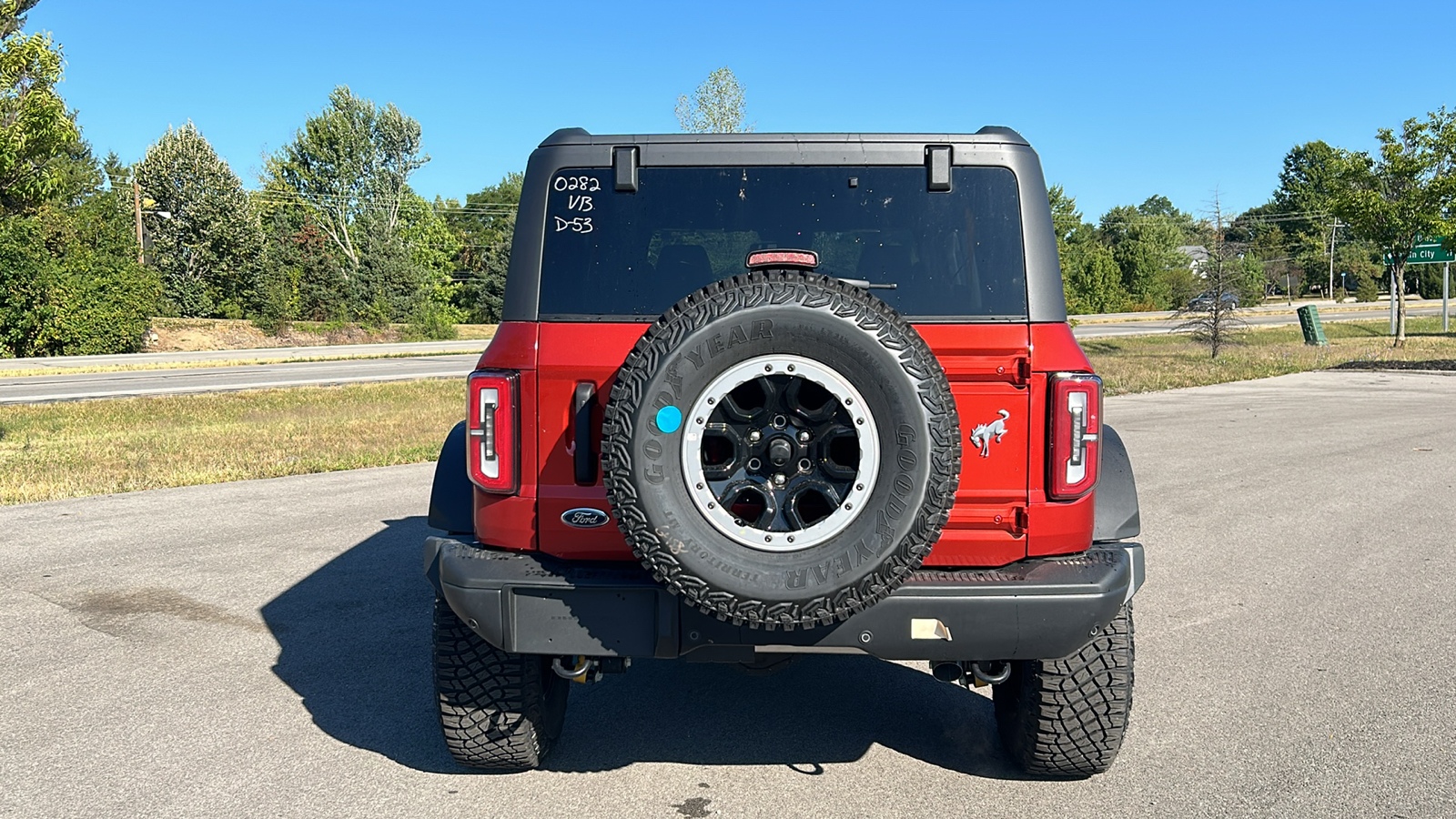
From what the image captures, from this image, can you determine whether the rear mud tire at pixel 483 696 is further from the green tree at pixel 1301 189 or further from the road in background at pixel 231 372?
the green tree at pixel 1301 189

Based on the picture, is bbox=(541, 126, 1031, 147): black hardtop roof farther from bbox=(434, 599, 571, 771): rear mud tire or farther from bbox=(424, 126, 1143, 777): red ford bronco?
bbox=(434, 599, 571, 771): rear mud tire

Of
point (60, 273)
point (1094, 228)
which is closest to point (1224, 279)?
point (60, 273)

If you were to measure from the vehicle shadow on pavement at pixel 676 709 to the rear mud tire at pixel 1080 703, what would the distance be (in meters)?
0.24

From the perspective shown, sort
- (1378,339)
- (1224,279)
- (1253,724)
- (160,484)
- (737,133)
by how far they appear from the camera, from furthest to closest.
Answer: (1378,339) < (1224,279) < (160,484) < (1253,724) < (737,133)

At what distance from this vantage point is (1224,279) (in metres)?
26.4

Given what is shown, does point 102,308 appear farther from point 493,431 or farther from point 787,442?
point 787,442

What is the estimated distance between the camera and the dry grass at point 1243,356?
2091 cm

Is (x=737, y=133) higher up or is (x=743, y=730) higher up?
(x=737, y=133)

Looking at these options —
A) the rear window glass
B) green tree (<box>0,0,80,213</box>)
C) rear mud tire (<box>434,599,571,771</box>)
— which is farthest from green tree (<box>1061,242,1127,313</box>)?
rear mud tire (<box>434,599,571,771</box>)

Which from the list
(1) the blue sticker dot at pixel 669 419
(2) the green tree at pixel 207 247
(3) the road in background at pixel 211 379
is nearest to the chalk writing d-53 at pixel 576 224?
(1) the blue sticker dot at pixel 669 419

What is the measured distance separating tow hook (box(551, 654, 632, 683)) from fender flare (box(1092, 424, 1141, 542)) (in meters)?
1.49

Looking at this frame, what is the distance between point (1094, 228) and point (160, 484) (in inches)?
3417

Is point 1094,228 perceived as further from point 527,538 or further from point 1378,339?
point 527,538

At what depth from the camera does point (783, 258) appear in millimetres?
3348
